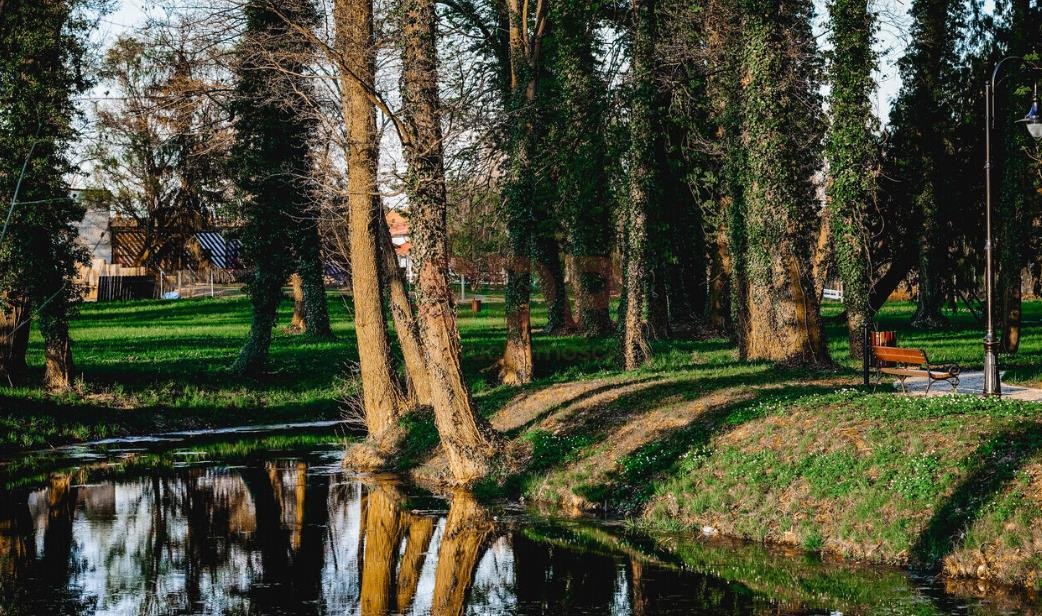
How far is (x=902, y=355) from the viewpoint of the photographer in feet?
69.0

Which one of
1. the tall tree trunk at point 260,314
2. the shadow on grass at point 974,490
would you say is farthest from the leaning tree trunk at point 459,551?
the tall tree trunk at point 260,314

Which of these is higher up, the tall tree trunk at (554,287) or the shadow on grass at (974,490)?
the tall tree trunk at (554,287)

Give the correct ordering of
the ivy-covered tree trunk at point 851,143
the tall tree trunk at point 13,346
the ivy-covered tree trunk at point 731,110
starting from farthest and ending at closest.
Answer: the tall tree trunk at point 13,346 → the ivy-covered tree trunk at point 731,110 → the ivy-covered tree trunk at point 851,143

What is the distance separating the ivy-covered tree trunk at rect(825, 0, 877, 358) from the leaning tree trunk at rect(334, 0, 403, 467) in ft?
32.7

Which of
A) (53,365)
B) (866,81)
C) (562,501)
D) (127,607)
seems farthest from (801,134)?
(127,607)

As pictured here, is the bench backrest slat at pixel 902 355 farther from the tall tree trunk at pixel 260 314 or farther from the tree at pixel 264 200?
the tall tree trunk at pixel 260 314

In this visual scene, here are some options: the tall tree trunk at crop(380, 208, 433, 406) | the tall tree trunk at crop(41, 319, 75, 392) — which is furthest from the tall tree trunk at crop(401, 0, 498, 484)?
the tall tree trunk at crop(41, 319, 75, 392)

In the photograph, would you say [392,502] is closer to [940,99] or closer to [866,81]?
[866,81]

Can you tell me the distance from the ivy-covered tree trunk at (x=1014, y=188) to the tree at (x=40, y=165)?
75.7ft

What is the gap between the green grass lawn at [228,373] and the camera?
27.9 metres

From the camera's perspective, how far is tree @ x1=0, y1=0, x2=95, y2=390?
94.4 feet

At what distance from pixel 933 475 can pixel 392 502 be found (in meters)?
7.96

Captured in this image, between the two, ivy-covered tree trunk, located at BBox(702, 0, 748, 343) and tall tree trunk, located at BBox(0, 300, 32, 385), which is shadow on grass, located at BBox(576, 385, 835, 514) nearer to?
ivy-covered tree trunk, located at BBox(702, 0, 748, 343)

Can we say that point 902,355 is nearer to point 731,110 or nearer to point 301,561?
point 731,110
